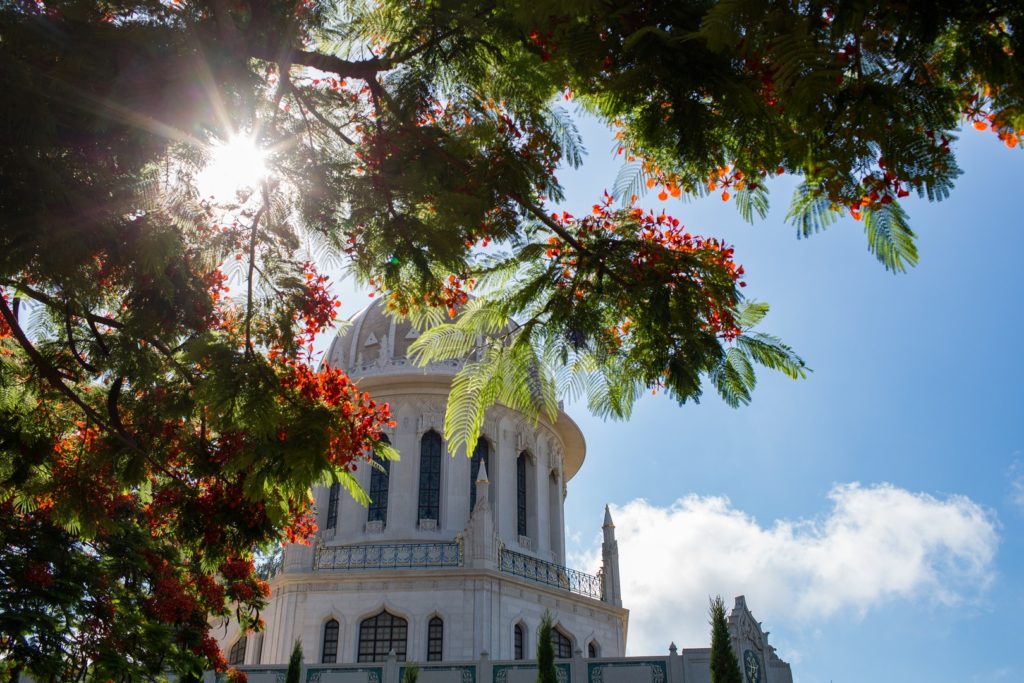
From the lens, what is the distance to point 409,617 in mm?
26656

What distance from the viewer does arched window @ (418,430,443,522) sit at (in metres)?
30.2

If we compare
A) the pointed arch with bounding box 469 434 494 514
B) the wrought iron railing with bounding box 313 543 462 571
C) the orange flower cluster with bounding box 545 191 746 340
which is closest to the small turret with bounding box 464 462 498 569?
the wrought iron railing with bounding box 313 543 462 571

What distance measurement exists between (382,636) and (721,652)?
11463mm

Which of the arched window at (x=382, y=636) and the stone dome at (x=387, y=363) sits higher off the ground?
the stone dome at (x=387, y=363)

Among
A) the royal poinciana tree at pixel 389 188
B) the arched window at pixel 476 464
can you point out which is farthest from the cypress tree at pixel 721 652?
the royal poinciana tree at pixel 389 188

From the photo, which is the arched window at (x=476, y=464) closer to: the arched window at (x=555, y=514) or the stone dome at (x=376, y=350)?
the stone dome at (x=376, y=350)

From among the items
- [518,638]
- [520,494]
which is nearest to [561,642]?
[518,638]

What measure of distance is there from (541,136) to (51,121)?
3037mm

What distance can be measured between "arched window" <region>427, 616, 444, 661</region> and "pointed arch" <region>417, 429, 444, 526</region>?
3.76 metres

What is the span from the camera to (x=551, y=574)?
29.5 meters

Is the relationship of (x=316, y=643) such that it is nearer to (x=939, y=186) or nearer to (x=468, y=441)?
(x=468, y=441)

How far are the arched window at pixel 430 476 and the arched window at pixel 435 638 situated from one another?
3960 mm

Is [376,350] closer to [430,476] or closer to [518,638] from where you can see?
[430,476]

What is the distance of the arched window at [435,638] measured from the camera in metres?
26.3
